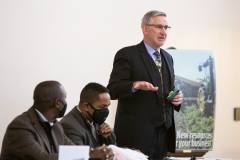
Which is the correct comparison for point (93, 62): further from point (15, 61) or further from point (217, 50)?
point (217, 50)

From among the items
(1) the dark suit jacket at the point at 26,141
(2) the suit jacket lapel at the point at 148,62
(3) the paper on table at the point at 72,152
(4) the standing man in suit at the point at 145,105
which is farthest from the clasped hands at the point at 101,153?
(2) the suit jacket lapel at the point at 148,62

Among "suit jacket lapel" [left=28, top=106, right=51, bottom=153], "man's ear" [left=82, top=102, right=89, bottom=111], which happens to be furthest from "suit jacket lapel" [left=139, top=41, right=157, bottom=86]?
"suit jacket lapel" [left=28, top=106, right=51, bottom=153]

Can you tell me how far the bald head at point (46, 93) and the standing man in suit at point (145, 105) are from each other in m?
1.01

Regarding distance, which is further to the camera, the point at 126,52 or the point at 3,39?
the point at 3,39

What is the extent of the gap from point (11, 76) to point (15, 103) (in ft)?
0.80

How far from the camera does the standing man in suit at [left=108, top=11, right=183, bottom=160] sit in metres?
3.60

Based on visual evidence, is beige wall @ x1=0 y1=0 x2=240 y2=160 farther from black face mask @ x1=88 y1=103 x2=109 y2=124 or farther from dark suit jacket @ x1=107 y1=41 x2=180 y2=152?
black face mask @ x1=88 y1=103 x2=109 y2=124

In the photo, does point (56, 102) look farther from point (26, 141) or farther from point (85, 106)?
point (85, 106)

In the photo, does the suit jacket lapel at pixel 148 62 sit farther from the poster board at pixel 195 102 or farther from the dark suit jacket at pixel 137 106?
the poster board at pixel 195 102

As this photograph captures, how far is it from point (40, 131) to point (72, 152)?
563mm

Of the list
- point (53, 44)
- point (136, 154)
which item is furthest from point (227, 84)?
point (136, 154)

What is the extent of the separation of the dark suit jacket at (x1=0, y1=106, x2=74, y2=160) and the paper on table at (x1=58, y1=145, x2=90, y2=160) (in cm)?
35

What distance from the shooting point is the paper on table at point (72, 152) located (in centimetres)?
201

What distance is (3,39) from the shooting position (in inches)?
169
